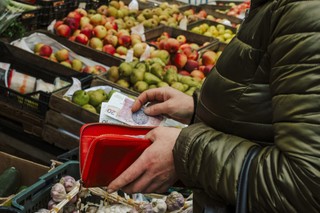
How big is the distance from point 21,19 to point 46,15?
355mm

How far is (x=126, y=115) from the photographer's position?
2059 millimetres

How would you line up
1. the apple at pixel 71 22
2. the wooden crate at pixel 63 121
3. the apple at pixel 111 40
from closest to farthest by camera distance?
the wooden crate at pixel 63 121 < the apple at pixel 111 40 < the apple at pixel 71 22

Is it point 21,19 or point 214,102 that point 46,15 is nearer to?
point 21,19

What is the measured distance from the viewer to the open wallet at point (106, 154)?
4.94 feet

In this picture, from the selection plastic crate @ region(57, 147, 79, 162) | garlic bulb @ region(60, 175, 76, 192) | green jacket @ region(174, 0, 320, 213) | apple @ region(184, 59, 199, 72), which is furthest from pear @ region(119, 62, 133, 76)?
green jacket @ region(174, 0, 320, 213)

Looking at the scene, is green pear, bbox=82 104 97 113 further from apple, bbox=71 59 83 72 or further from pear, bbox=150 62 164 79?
apple, bbox=71 59 83 72

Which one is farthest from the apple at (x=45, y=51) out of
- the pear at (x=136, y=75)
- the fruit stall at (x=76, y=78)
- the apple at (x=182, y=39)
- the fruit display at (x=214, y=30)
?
the fruit display at (x=214, y=30)

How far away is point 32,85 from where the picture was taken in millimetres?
3580

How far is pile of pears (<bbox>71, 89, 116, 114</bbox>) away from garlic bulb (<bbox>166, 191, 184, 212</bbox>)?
107 centimetres

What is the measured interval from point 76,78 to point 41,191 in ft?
4.61

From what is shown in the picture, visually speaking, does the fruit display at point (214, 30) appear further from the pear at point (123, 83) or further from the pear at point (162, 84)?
the pear at point (123, 83)

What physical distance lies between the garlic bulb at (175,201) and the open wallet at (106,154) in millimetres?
660

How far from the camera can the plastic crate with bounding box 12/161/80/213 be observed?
6.69ft

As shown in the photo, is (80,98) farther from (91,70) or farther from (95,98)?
(91,70)
